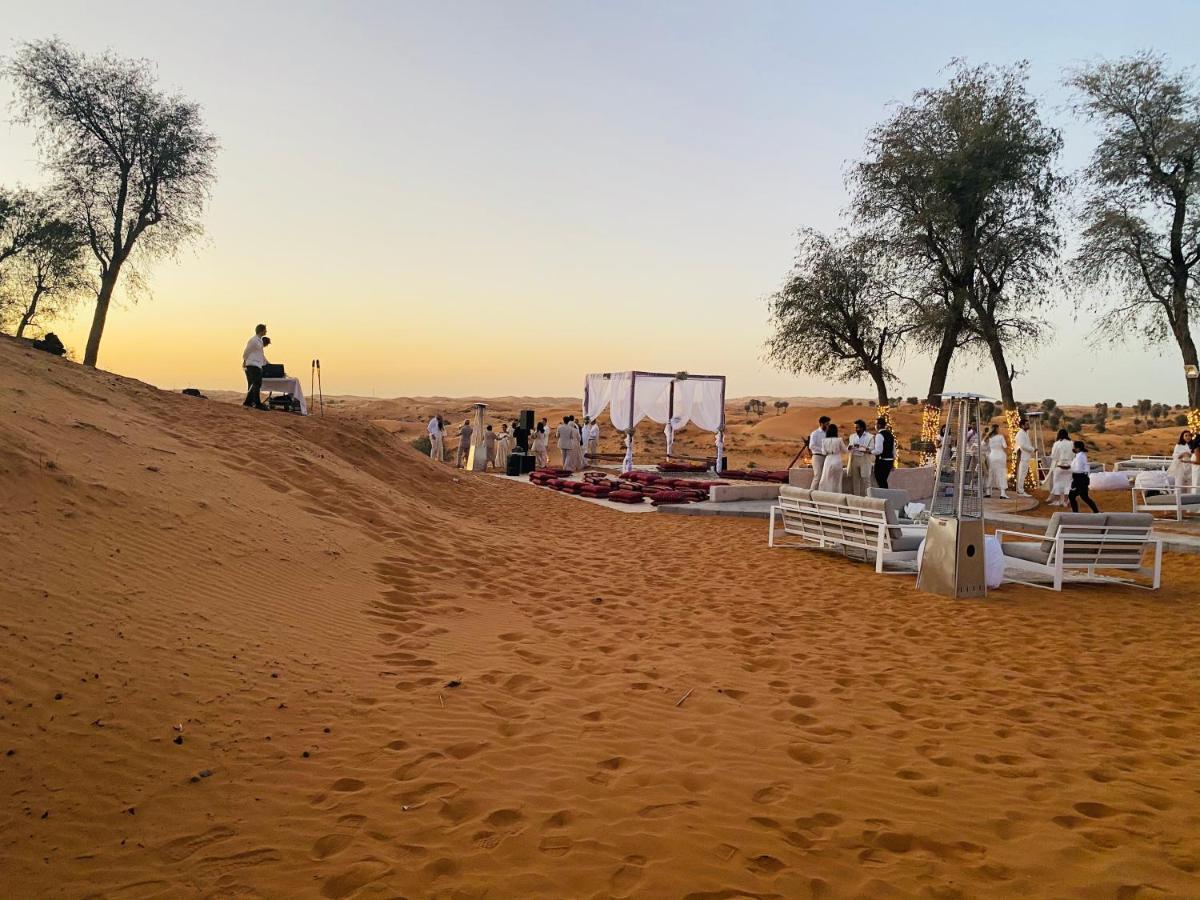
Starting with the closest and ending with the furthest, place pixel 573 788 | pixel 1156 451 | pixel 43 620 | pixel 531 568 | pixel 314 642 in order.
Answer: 1. pixel 573 788
2. pixel 43 620
3. pixel 314 642
4. pixel 531 568
5. pixel 1156 451

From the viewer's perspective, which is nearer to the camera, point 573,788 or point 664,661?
point 573,788

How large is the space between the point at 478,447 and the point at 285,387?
6948 millimetres

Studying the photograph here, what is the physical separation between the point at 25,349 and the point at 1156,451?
3762 centimetres

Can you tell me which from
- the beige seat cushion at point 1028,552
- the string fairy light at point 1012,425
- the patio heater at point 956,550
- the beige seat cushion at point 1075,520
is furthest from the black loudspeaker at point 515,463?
the beige seat cushion at point 1075,520

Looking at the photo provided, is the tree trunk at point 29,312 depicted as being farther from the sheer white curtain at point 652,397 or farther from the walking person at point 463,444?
the sheer white curtain at point 652,397

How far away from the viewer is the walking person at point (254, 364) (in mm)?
14633

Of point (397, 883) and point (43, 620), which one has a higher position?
point (43, 620)

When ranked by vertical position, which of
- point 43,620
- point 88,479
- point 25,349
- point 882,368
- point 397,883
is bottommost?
point 397,883

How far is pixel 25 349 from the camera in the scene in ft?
37.9

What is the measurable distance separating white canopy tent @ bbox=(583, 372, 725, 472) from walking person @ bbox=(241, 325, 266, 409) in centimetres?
1118

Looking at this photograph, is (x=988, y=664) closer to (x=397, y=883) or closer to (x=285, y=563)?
(x=397, y=883)

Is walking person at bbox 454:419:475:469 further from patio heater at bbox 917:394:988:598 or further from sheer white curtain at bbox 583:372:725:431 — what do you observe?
patio heater at bbox 917:394:988:598

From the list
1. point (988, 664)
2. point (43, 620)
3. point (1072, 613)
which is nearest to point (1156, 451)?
point (1072, 613)

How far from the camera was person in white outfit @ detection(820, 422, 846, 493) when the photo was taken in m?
14.4
